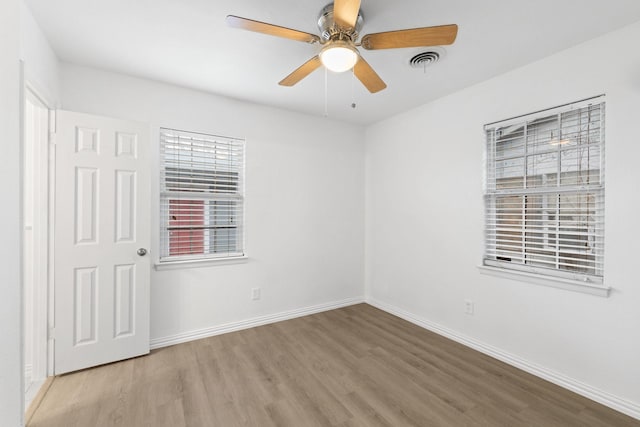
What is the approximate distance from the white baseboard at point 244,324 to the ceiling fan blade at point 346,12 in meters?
3.02

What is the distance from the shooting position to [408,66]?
248 cm

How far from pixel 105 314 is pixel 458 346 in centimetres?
328

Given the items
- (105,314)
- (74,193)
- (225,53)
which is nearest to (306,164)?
(225,53)

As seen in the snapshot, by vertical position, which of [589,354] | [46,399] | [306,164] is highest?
[306,164]

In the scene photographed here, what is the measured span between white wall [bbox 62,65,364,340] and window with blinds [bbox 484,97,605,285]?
1830mm

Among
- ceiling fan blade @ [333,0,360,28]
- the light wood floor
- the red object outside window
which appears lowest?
the light wood floor

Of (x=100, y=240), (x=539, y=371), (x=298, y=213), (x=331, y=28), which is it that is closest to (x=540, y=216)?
(x=539, y=371)

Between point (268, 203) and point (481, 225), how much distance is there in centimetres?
233

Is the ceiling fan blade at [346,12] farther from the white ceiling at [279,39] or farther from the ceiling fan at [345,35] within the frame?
the white ceiling at [279,39]

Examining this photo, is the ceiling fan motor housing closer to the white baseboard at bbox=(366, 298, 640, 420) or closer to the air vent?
the air vent

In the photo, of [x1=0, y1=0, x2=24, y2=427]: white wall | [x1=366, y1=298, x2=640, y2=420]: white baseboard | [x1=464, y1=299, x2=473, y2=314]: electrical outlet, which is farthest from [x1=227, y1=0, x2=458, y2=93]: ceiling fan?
[x1=366, y1=298, x2=640, y2=420]: white baseboard

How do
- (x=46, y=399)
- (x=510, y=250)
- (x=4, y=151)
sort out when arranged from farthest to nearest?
(x=510, y=250) → (x=46, y=399) → (x=4, y=151)

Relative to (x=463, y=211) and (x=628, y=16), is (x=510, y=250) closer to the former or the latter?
(x=463, y=211)

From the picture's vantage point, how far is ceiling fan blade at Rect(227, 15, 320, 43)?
4.85 ft
